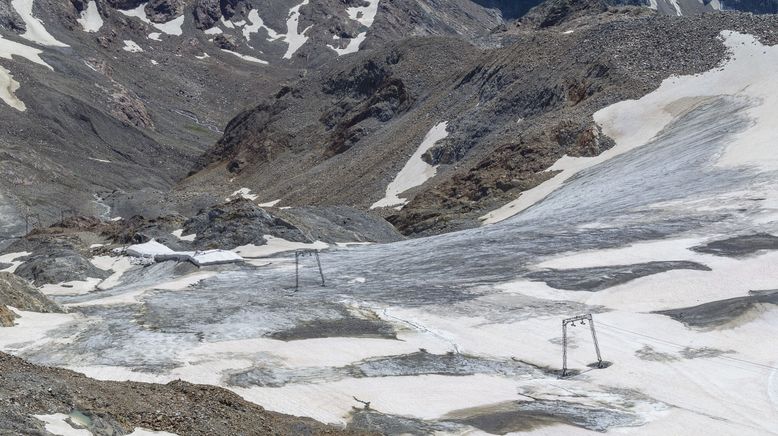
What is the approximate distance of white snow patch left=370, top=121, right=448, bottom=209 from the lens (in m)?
71.0

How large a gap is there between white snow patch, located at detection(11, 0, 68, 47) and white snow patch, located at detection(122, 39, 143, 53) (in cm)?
2015

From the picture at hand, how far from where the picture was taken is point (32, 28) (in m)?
164

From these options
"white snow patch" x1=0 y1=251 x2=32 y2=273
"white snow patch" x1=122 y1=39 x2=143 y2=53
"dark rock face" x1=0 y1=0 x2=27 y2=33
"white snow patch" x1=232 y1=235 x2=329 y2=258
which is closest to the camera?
"white snow patch" x1=232 y1=235 x2=329 y2=258

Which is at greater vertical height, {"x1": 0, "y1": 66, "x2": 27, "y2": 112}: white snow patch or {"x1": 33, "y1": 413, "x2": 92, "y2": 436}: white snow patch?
{"x1": 0, "y1": 66, "x2": 27, "y2": 112}: white snow patch

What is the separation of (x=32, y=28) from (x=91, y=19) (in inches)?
1000

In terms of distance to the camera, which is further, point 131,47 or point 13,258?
point 131,47

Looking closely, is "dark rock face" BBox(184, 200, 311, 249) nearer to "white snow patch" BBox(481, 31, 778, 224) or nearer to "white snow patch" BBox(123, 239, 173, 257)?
"white snow patch" BBox(123, 239, 173, 257)

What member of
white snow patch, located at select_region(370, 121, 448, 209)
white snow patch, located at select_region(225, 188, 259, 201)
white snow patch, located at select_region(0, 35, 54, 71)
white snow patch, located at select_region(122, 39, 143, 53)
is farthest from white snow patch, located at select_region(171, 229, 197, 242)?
white snow patch, located at select_region(122, 39, 143, 53)

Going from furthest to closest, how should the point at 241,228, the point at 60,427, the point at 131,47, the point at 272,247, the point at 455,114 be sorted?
the point at 131,47, the point at 455,114, the point at 241,228, the point at 272,247, the point at 60,427

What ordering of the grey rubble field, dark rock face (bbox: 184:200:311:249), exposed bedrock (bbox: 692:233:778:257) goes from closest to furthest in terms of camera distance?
1. the grey rubble field
2. exposed bedrock (bbox: 692:233:778:257)
3. dark rock face (bbox: 184:200:311:249)

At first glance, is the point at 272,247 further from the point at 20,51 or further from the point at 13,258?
the point at 20,51

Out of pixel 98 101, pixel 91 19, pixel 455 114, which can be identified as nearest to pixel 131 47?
pixel 91 19

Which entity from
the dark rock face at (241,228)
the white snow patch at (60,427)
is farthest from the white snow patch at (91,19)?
the white snow patch at (60,427)

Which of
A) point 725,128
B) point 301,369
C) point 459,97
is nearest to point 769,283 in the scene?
point 301,369
